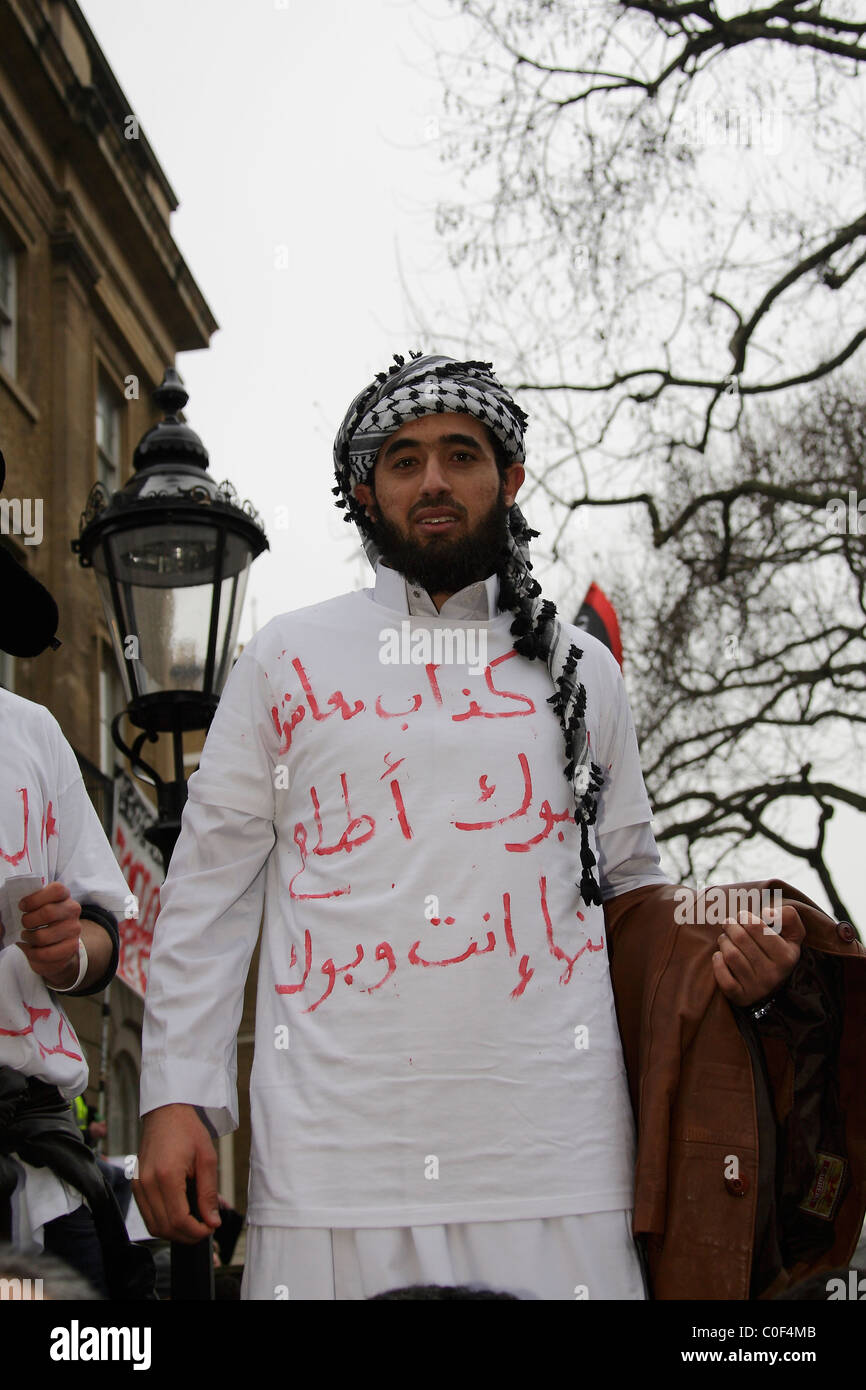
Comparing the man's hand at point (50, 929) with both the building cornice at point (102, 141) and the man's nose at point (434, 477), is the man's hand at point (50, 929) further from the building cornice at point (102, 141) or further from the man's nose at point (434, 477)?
the building cornice at point (102, 141)

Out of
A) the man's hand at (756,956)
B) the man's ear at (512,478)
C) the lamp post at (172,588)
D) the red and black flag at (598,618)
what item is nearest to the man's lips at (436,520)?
the man's ear at (512,478)

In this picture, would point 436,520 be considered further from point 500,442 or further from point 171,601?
point 171,601

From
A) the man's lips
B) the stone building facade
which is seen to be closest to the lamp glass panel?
the man's lips

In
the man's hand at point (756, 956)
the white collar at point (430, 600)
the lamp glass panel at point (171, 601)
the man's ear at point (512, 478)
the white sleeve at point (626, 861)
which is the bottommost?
the man's hand at point (756, 956)

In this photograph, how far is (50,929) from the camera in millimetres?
2576

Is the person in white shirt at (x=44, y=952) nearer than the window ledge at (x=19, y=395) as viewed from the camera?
Yes

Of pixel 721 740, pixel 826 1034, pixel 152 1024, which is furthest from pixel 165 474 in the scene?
pixel 721 740

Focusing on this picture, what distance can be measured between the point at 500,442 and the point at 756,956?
1.16m

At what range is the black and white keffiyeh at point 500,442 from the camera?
9.63 ft

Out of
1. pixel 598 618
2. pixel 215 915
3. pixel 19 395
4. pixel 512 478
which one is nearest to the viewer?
pixel 215 915

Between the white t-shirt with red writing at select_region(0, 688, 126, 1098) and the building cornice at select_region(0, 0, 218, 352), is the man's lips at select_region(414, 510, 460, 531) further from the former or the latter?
the building cornice at select_region(0, 0, 218, 352)

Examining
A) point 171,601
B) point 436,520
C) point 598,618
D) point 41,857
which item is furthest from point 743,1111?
point 598,618

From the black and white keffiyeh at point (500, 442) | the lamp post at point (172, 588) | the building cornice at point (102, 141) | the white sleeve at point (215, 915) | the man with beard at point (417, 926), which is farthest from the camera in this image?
the building cornice at point (102, 141)

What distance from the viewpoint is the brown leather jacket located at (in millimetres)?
2547
